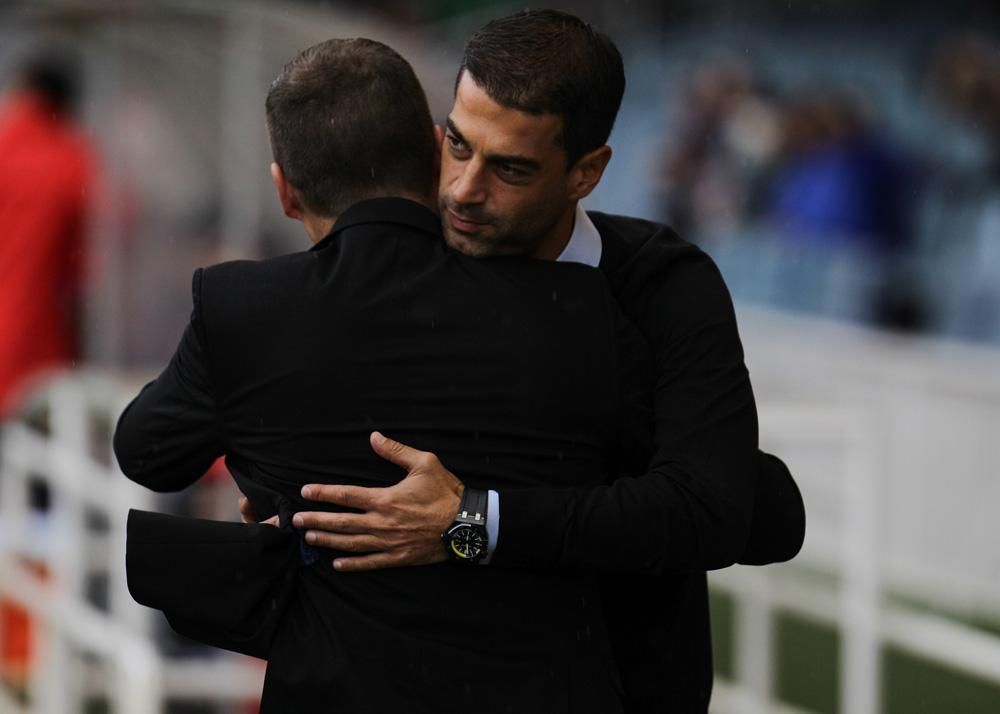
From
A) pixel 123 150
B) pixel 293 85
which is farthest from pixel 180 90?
pixel 293 85

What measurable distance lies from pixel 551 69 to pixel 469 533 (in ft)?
2.17

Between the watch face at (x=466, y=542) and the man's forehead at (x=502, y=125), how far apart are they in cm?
54

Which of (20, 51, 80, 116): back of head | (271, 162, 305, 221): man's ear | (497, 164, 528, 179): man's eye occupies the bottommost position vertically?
(271, 162, 305, 221): man's ear

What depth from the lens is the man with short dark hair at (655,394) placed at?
2.23m

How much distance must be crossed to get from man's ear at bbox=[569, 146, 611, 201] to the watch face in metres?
0.53

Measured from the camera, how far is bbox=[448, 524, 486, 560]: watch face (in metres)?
2.23

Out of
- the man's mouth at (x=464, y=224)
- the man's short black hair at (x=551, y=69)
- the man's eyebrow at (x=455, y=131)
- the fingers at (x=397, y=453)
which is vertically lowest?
the fingers at (x=397, y=453)

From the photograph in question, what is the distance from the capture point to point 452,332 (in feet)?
7.38

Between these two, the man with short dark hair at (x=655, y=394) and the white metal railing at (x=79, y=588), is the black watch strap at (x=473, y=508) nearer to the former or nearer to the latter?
the man with short dark hair at (x=655, y=394)

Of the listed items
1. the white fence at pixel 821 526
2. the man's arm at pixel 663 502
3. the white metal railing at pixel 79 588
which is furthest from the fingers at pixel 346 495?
the white metal railing at pixel 79 588

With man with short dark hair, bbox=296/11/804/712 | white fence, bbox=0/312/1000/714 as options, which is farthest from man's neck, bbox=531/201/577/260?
white fence, bbox=0/312/1000/714

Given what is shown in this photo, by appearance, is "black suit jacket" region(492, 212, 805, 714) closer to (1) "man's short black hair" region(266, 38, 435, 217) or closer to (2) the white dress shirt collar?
(2) the white dress shirt collar

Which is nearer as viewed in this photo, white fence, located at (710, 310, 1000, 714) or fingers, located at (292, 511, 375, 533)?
fingers, located at (292, 511, 375, 533)

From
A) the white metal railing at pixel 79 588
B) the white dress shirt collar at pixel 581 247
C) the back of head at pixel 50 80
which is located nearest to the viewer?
the white dress shirt collar at pixel 581 247
